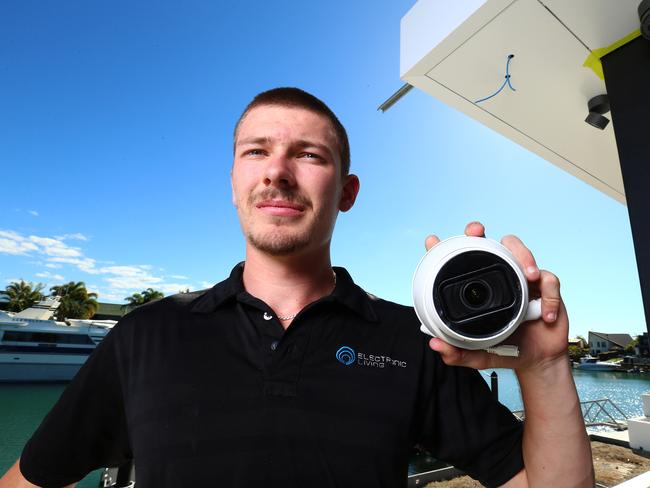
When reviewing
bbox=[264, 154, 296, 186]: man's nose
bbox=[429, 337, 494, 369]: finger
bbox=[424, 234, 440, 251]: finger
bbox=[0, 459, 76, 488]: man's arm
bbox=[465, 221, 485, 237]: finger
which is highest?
bbox=[264, 154, 296, 186]: man's nose

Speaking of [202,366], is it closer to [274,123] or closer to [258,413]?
[258,413]

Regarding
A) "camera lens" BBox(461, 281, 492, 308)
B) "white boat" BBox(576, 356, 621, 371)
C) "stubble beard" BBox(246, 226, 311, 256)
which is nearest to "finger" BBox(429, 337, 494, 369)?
"camera lens" BBox(461, 281, 492, 308)

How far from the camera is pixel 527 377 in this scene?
0.99 m

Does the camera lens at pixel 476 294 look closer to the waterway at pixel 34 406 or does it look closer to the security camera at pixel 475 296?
the security camera at pixel 475 296

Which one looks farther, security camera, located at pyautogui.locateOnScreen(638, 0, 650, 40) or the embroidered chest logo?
security camera, located at pyautogui.locateOnScreen(638, 0, 650, 40)

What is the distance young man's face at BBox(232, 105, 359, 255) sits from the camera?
129 cm

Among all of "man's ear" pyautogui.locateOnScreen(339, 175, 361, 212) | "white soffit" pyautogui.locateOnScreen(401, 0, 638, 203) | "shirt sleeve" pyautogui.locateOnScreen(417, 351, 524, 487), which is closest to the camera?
"shirt sleeve" pyautogui.locateOnScreen(417, 351, 524, 487)

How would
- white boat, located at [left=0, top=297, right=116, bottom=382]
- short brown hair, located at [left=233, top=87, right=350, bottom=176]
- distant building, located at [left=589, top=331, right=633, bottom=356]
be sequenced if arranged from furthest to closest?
distant building, located at [left=589, top=331, right=633, bottom=356] < white boat, located at [left=0, top=297, right=116, bottom=382] < short brown hair, located at [left=233, top=87, right=350, bottom=176]

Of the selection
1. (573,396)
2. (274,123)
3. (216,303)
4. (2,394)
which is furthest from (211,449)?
(2,394)

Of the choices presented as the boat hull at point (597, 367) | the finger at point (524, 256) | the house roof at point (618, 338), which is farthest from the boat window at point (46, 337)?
the house roof at point (618, 338)

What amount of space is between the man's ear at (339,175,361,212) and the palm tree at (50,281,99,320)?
186 feet

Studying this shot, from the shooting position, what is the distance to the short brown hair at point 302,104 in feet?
4.87

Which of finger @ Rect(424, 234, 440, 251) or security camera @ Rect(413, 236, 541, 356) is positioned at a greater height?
finger @ Rect(424, 234, 440, 251)

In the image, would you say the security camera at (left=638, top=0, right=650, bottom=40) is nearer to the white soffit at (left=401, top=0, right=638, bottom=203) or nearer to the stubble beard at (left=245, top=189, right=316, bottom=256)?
the white soffit at (left=401, top=0, right=638, bottom=203)
